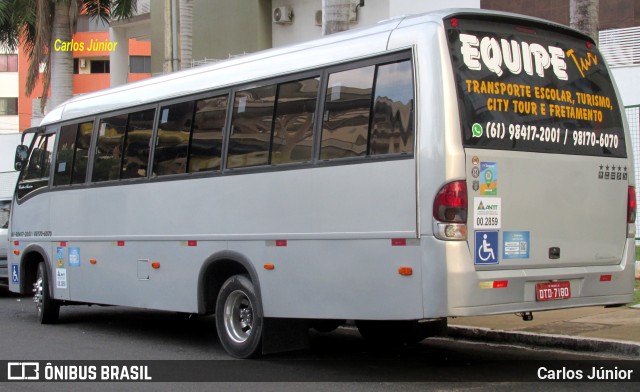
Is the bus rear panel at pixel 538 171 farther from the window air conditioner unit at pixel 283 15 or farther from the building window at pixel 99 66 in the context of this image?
the building window at pixel 99 66

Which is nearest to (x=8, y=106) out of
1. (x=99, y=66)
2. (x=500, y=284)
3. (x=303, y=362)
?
(x=99, y=66)

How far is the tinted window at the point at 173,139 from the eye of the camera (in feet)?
34.0

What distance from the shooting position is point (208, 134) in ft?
32.9

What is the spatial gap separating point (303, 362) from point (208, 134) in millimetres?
2771

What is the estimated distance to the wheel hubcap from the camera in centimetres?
961

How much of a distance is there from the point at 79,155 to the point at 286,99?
15.5 feet

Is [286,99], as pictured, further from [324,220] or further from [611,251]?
[611,251]

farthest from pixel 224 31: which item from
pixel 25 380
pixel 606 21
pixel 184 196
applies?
pixel 25 380

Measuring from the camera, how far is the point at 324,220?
837cm

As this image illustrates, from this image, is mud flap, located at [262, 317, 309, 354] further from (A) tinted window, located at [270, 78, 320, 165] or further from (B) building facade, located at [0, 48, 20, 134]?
(B) building facade, located at [0, 48, 20, 134]

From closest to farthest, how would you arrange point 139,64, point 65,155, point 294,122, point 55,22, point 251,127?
point 294,122
point 251,127
point 65,155
point 55,22
point 139,64

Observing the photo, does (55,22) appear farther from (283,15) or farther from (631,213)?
(631,213)

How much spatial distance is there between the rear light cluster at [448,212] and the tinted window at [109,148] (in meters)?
5.56

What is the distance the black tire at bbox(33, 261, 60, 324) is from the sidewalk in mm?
6055
